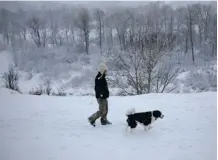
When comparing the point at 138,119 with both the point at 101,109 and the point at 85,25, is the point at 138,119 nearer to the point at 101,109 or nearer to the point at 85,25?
the point at 101,109

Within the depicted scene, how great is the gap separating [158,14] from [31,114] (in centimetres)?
1811

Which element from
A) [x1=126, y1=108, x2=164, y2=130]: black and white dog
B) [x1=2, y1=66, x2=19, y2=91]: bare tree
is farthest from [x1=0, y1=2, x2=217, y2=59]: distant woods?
[x1=126, y1=108, x2=164, y2=130]: black and white dog

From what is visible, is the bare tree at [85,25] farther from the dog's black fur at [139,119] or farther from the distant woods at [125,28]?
Answer: the dog's black fur at [139,119]

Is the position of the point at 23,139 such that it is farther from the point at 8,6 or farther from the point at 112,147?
the point at 8,6

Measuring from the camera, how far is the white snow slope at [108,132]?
187 inches

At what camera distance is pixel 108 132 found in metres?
5.74

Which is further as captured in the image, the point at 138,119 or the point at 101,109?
the point at 101,109

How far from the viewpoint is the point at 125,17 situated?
2627cm

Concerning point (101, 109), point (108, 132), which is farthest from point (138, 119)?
point (101, 109)

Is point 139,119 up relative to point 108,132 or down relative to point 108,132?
up

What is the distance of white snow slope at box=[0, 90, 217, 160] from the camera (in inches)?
187

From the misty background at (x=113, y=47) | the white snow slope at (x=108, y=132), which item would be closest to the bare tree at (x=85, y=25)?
the misty background at (x=113, y=47)

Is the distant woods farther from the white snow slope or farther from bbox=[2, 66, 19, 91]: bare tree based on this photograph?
the white snow slope

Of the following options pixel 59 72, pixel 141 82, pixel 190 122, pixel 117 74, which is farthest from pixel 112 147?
pixel 59 72
